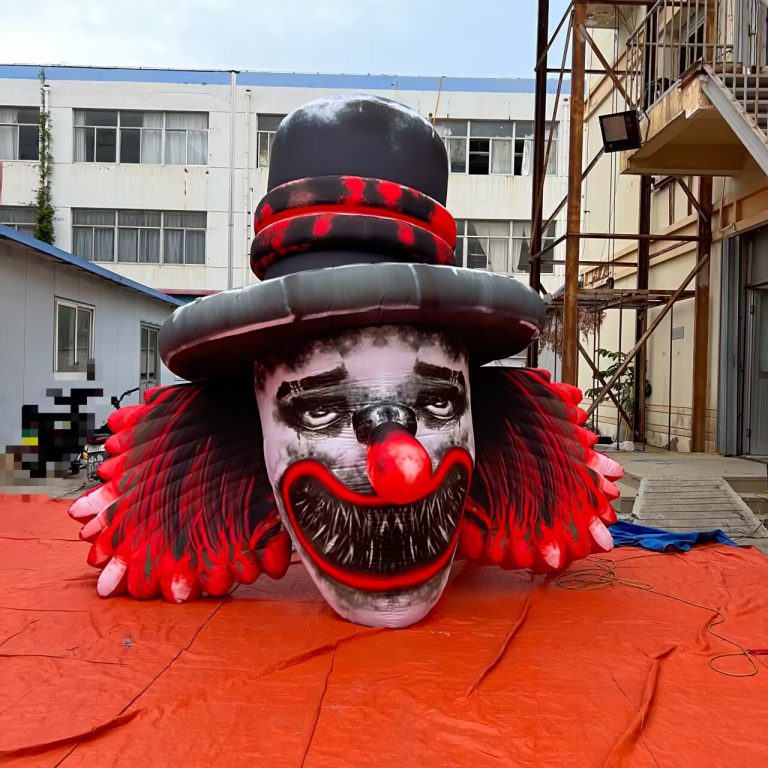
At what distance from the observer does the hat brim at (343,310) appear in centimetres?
240

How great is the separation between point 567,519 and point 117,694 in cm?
207

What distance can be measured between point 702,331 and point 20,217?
16.7 m

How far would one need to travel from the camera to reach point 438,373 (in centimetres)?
282

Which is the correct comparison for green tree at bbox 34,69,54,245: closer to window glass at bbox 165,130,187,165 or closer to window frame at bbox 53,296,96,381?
window glass at bbox 165,130,187,165

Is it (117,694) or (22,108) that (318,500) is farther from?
(22,108)

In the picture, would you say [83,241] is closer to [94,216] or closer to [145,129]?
[94,216]

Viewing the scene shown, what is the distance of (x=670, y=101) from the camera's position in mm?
6520

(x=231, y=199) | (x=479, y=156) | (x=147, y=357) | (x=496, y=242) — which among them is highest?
(x=479, y=156)

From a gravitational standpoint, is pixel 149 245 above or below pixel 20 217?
below

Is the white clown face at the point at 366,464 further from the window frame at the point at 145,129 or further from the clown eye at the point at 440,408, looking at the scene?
the window frame at the point at 145,129

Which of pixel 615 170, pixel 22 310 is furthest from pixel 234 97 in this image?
pixel 22 310

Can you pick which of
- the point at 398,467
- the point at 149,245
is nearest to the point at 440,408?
the point at 398,467

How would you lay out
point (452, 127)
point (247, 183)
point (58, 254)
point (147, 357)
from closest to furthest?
point (58, 254) → point (147, 357) → point (247, 183) → point (452, 127)

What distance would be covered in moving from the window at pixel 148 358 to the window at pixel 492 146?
9.71 metres
